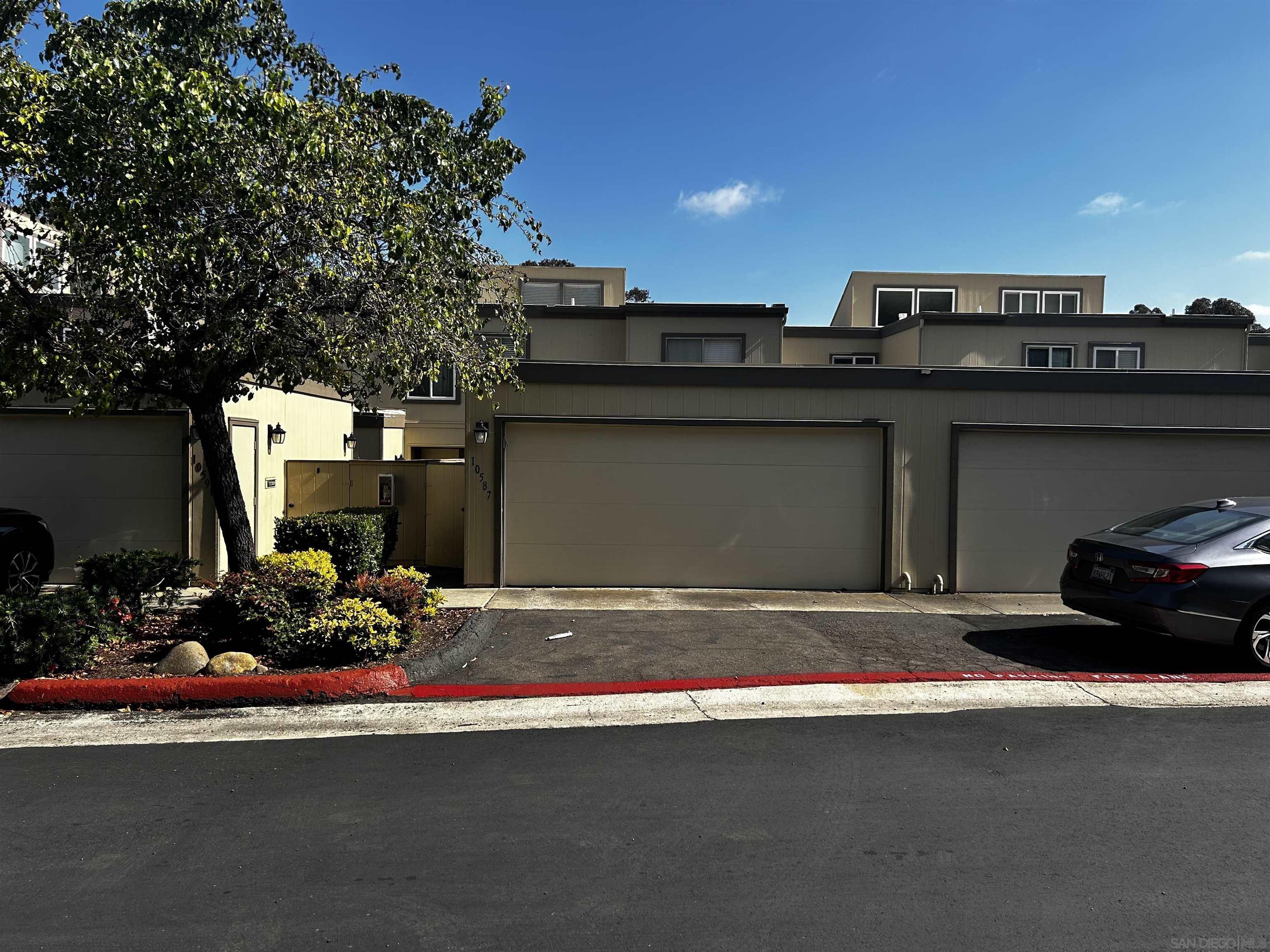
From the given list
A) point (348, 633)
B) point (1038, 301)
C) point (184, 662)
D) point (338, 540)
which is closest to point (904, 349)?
point (1038, 301)

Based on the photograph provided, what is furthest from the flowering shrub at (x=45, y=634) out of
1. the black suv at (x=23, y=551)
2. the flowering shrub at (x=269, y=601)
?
the black suv at (x=23, y=551)

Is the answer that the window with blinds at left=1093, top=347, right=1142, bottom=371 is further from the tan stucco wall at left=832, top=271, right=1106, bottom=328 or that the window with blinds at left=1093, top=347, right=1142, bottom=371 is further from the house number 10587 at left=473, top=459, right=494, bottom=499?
the house number 10587 at left=473, top=459, right=494, bottom=499

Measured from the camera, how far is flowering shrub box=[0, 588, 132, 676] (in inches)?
262

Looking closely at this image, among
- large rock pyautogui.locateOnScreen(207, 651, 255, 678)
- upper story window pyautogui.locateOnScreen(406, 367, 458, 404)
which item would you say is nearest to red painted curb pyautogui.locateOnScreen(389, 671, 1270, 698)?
large rock pyautogui.locateOnScreen(207, 651, 255, 678)

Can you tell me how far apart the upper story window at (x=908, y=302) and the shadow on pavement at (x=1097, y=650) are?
17.2 metres

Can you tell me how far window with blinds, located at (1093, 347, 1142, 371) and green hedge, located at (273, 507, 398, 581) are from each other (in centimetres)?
1765

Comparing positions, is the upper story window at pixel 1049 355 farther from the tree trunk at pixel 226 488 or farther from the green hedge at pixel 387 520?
the tree trunk at pixel 226 488

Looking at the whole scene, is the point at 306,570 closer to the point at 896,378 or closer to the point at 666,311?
the point at 896,378

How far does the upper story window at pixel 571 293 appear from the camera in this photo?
974 inches

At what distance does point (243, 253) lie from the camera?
817 cm

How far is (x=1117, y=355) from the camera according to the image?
19.5m

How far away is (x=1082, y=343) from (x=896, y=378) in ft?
35.0

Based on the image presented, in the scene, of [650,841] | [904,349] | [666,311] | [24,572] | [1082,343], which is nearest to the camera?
[650,841]

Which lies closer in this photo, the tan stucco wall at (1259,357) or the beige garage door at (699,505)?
the beige garage door at (699,505)
